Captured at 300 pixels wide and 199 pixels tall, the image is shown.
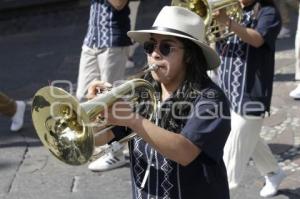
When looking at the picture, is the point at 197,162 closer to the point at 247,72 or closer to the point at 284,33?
the point at 247,72

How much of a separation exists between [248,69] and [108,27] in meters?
A: 1.40

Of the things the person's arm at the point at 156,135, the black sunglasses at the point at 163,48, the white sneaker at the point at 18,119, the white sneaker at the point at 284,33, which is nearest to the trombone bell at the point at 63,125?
the person's arm at the point at 156,135

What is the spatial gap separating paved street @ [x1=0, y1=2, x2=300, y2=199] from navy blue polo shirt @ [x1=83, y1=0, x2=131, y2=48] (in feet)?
3.29

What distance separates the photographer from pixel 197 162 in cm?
286

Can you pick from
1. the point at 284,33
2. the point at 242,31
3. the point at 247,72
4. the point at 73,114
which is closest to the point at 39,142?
the point at 247,72

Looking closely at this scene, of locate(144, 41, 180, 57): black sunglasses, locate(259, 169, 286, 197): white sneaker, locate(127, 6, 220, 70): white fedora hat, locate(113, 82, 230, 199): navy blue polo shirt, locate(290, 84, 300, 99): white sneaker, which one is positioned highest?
locate(127, 6, 220, 70): white fedora hat

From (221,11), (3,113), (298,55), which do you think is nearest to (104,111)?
(221,11)

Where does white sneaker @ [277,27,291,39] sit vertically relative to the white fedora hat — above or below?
below

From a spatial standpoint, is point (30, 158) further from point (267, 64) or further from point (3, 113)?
point (267, 64)

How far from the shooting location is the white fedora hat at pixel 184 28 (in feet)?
9.38

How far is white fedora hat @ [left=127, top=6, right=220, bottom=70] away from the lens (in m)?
2.86

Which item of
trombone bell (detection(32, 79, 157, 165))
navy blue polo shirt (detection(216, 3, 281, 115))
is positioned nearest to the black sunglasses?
trombone bell (detection(32, 79, 157, 165))

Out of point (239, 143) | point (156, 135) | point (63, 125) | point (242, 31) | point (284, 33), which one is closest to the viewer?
point (156, 135)

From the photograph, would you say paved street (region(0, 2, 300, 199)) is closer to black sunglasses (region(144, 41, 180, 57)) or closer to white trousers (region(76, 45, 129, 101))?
white trousers (region(76, 45, 129, 101))
